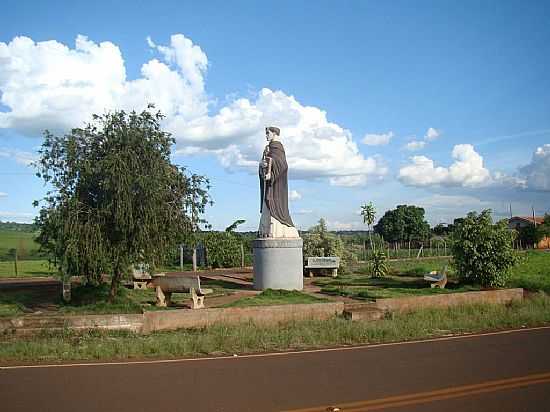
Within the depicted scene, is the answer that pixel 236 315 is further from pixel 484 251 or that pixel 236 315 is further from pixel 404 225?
pixel 404 225

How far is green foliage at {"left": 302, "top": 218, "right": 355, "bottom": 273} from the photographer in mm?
27531

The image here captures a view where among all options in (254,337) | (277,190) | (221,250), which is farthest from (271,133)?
(221,250)

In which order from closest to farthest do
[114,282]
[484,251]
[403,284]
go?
[114,282], [484,251], [403,284]

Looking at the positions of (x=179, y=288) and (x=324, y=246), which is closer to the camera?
(x=179, y=288)

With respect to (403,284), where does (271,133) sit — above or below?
above

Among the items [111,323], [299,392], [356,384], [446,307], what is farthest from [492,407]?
[446,307]

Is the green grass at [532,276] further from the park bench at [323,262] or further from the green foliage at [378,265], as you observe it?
the park bench at [323,262]

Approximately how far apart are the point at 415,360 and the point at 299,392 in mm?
2876

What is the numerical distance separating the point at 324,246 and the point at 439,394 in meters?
21.1

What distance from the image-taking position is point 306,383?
7426 millimetres

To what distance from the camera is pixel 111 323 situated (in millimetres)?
11633

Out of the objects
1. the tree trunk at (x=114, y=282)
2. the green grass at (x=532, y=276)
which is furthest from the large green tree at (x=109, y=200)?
the green grass at (x=532, y=276)

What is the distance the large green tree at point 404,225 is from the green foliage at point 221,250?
166 feet

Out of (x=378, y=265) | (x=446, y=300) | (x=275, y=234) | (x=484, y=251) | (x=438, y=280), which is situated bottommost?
(x=446, y=300)
